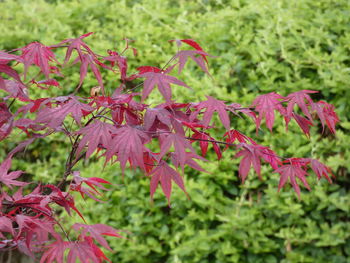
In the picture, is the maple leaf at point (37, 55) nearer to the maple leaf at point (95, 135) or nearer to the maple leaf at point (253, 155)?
the maple leaf at point (95, 135)

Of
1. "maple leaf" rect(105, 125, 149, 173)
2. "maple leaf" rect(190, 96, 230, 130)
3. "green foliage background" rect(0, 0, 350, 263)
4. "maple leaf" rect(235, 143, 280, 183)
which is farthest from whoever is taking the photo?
"green foliage background" rect(0, 0, 350, 263)

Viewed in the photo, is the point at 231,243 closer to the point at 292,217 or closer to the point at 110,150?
the point at 292,217

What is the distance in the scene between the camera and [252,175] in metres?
3.26

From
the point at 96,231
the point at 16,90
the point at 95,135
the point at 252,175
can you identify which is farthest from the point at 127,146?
the point at 252,175

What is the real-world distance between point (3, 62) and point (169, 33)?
275cm

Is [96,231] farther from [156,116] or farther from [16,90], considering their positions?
[16,90]

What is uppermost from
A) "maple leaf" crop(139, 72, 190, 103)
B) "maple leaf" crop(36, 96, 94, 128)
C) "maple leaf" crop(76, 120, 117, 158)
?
"maple leaf" crop(139, 72, 190, 103)

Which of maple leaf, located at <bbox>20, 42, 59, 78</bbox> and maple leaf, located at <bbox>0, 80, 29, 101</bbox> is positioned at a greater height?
maple leaf, located at <bbox>20, 42, 59, 78</bbox>

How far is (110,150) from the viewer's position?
1348mm

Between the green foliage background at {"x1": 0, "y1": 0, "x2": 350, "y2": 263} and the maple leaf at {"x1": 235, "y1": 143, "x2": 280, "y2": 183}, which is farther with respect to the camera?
the green foliage background at {"x1": 0, "y1": 0, "x2": 350, "y2": 263}

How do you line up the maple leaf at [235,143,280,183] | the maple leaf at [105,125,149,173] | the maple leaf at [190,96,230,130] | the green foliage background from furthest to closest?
the green foliage background
the maple leaf at [235,143,280,183]
the maple leaf at [190,96,230,130]
the maple leaf at [105,125,149,173]

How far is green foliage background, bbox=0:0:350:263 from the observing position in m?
3.17

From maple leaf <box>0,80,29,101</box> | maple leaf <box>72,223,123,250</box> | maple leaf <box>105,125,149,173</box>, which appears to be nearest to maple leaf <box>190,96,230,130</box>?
maple leaf <box>105,125,149,173</box>

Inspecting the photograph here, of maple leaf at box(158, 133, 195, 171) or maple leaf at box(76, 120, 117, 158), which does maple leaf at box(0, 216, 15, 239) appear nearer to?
maple leaf at box(76, 120, 117, 158)
